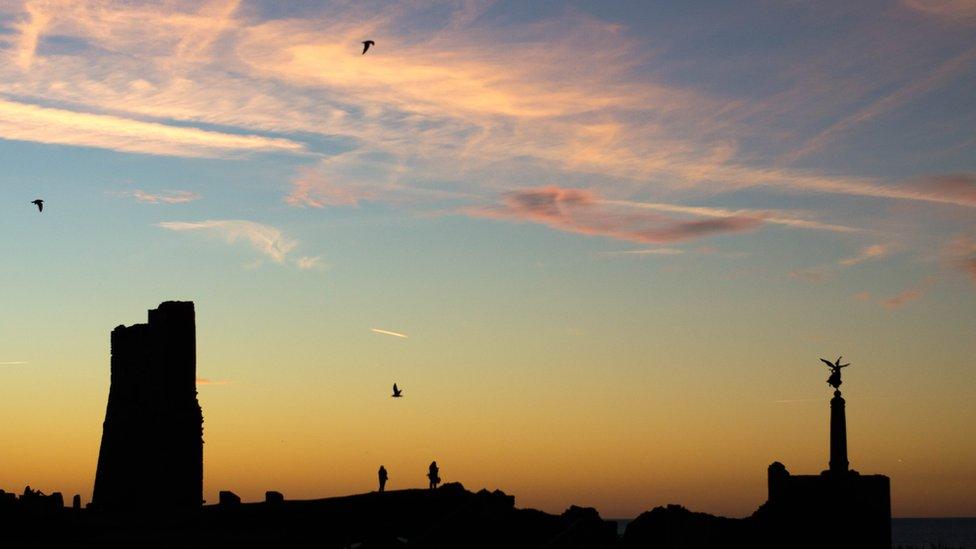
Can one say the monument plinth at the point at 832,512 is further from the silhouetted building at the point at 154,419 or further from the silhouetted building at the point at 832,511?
the silhouetted building at the point at 154,419

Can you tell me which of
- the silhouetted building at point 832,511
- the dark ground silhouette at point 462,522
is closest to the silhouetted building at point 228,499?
the dark ground silhouette at point 462,522

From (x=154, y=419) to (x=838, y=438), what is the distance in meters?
20.8

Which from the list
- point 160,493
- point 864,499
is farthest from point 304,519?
point 160,493

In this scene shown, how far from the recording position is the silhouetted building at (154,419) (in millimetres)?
44562

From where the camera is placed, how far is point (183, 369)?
45062 mm

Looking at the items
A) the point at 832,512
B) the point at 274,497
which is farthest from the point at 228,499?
the point at 832,512

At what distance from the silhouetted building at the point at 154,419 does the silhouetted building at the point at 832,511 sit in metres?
22.0

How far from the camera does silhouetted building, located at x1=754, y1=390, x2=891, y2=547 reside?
28.2 m

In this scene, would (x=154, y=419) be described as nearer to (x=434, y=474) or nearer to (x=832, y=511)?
(x=434, y=474)

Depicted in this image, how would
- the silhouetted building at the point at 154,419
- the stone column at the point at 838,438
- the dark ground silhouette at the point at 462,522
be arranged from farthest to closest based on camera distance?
the silhouetted building at the point at 154,419 < the stone column at the point at 838,438 < the dark ground silhouette at the point at 462,522

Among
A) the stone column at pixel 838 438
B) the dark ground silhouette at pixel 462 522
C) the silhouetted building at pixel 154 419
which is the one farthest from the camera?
the silhouetted building at pixel 154 419

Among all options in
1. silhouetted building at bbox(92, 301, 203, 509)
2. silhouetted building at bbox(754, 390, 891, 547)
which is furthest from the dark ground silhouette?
silhouetted building at bbox(92, 301, 203, 509)

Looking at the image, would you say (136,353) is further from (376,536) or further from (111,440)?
(376,536)

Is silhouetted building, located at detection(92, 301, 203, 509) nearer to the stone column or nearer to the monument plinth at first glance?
the stone column
